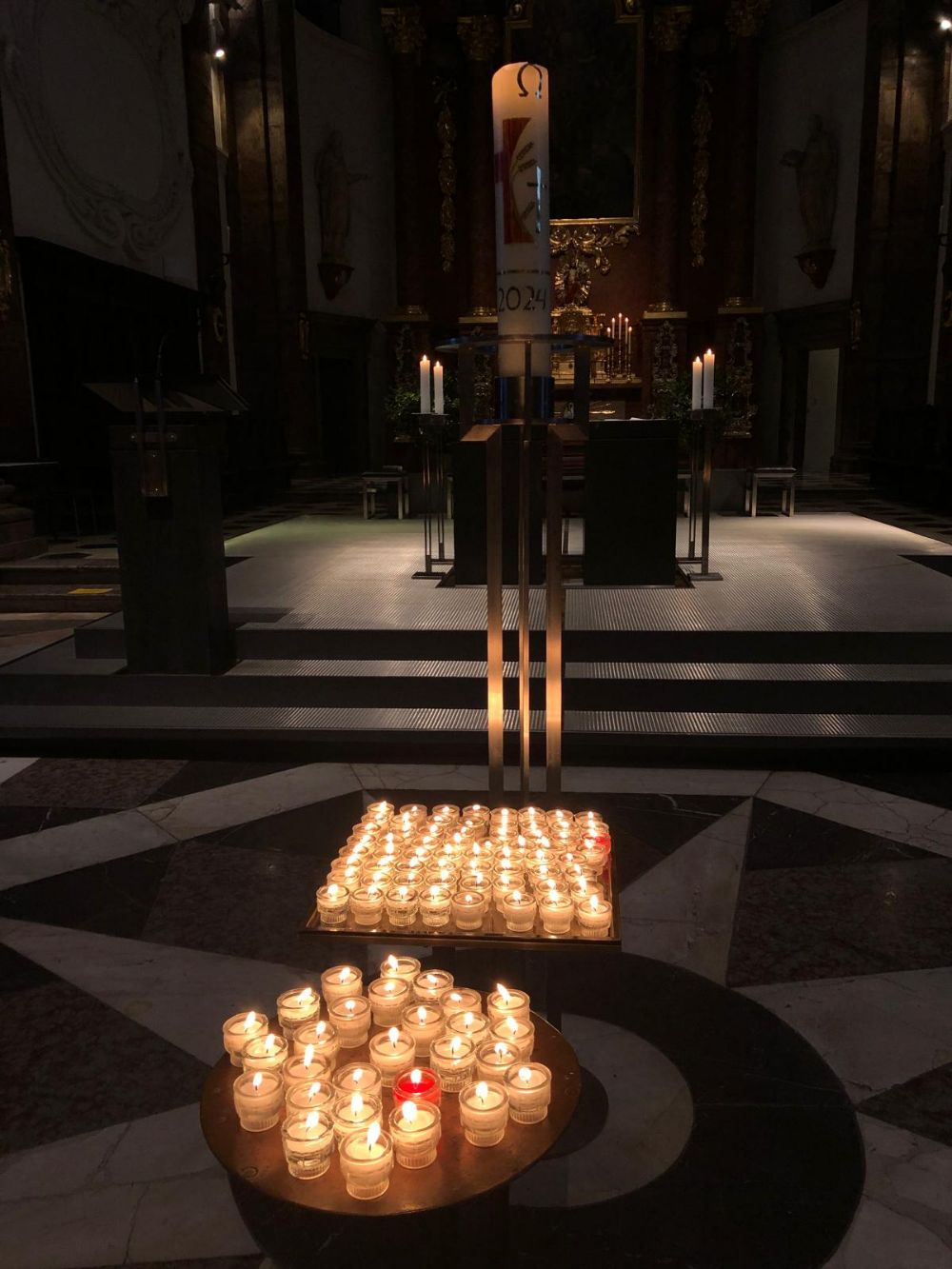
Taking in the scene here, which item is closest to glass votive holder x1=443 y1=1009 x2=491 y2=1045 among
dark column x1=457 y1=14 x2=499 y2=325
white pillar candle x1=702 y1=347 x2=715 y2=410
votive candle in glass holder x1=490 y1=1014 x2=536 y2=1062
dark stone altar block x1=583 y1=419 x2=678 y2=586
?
votive candle in glass holder x1=490 y1=1014 x2=536 y2=1062

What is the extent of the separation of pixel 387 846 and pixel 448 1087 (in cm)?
64

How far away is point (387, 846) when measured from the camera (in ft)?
7.45

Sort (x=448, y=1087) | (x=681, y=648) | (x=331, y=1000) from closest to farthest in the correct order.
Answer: (x=448, y=1087) < (x=331, y=1000) < (x=681, y=648)

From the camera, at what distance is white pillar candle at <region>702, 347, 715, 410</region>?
5.82 m

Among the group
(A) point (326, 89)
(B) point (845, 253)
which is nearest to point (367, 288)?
(A) point (326, 89)

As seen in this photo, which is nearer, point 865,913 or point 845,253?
point 865,913

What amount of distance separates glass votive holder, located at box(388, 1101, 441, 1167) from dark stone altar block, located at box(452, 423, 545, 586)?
430cm

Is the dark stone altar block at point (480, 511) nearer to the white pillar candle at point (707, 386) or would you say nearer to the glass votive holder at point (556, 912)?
the white pillar candle at point (707, 386)

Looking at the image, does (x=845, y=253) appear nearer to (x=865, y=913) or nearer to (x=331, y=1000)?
(x=865, y=913)

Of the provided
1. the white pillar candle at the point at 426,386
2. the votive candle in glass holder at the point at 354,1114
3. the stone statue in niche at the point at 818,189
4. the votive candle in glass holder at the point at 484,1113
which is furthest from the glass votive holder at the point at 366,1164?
the stone statue in niche at the point at 818,189

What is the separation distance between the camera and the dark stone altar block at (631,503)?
5801 millimetres

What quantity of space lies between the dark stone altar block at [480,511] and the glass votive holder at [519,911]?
3.85 metres

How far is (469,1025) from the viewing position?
1824mm

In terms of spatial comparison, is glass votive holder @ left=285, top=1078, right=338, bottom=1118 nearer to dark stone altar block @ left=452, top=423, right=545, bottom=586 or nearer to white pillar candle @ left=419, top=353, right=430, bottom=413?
dark stone altar block @ left=452, top=423, right=545, bottom=586
